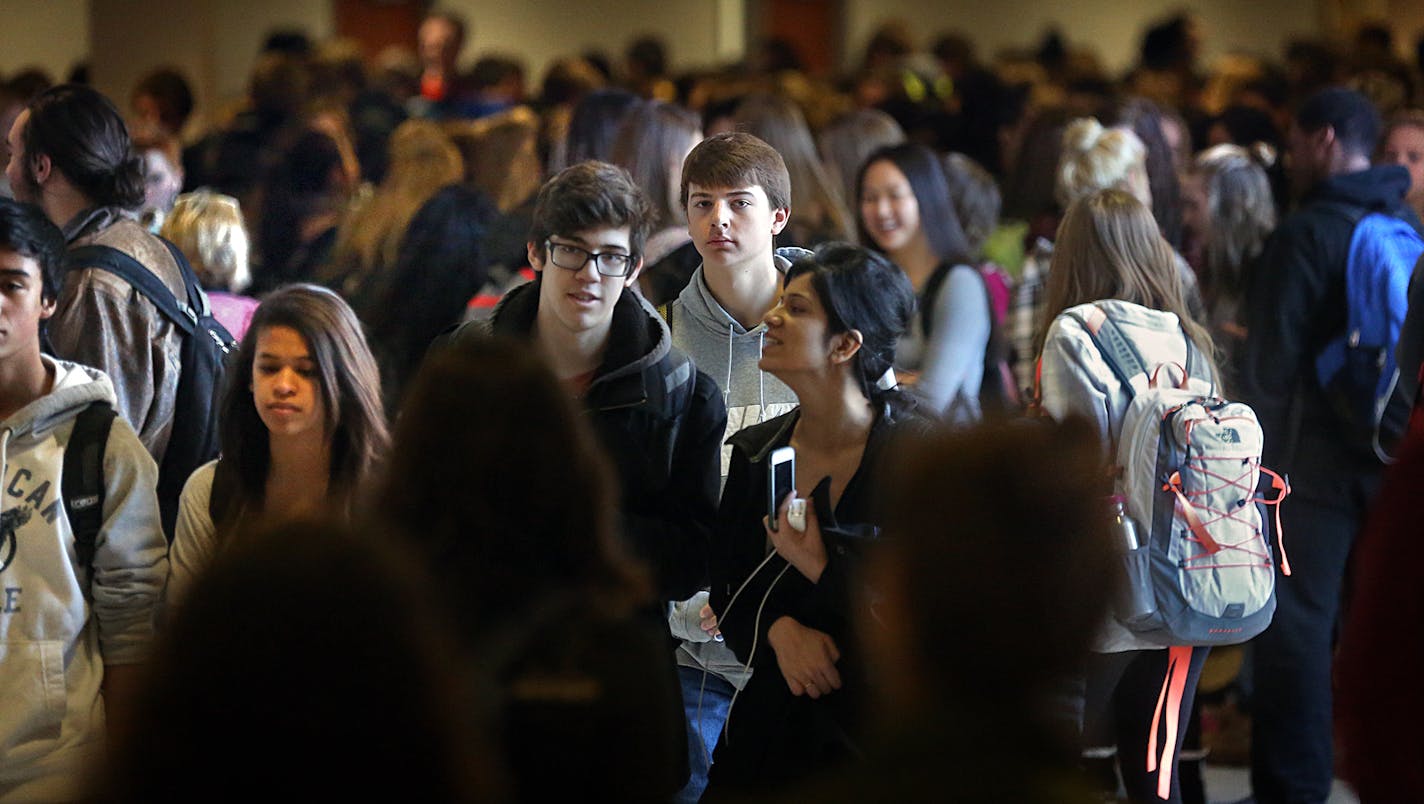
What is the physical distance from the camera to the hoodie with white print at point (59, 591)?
3.19 metres

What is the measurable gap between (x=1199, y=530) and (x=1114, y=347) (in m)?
0.50

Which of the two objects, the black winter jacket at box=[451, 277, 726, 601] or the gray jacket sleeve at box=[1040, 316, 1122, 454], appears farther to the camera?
the gray jacket sleeve at box=[1040, 316, 1122, 454]

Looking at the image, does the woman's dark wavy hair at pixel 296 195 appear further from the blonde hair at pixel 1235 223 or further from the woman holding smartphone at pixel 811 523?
the woman holding smartphone at pixel 811 523

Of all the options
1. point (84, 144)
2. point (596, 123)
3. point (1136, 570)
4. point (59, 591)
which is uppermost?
point (84, 144)

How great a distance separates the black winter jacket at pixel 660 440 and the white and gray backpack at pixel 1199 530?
102cm

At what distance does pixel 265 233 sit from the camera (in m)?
7.06

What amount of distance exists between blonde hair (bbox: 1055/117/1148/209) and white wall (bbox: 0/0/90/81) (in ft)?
27.9

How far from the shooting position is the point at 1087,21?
731 inches

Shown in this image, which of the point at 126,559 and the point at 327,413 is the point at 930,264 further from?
the point at 126,559

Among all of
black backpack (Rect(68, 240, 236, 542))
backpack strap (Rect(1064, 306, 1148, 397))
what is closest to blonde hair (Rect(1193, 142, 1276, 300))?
backpack strap (Rect(1064, 306, 1148, 397))

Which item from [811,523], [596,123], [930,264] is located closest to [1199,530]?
[811,523]

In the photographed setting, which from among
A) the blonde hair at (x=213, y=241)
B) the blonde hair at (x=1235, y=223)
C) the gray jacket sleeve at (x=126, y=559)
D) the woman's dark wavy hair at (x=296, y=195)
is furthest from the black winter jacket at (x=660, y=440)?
the woman's dark wavy hair at (x=296, y=195)

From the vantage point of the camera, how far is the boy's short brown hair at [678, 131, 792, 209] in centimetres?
376

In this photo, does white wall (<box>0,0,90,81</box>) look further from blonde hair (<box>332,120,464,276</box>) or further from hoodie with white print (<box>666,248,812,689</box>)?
hoodie with white print (<box>666,248,812,689</box>)
